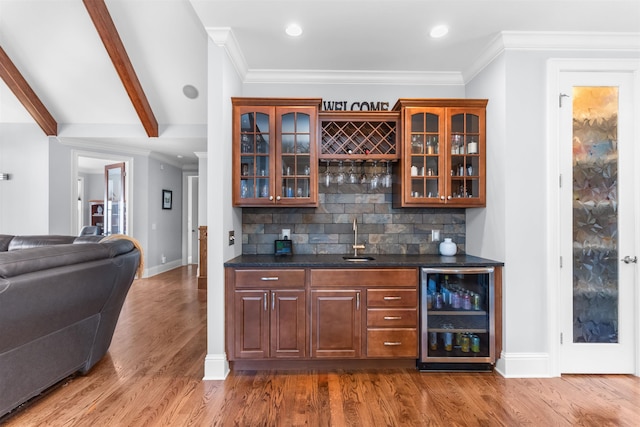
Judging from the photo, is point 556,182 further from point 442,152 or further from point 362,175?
point 362,175

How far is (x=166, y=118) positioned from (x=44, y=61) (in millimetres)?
1582

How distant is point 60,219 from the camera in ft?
17.4

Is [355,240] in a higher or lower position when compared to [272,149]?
lower

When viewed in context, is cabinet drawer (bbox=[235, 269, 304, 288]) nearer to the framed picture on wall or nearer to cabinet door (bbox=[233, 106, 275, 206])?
cabinet door (bbox=[233, 106, 275, 206])

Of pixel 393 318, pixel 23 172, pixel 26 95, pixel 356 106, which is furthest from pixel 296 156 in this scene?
pixel 23 172

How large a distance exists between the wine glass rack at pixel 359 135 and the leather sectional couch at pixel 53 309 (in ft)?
6.38

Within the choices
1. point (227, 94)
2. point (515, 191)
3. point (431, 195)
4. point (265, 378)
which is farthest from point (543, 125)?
point (265, 378)

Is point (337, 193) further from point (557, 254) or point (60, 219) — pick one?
point (60, 219)

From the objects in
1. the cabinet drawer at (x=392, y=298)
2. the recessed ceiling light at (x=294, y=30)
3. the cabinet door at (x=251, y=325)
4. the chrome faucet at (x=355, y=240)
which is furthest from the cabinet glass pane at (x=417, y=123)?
the cabinet door at (x=251, y=325)

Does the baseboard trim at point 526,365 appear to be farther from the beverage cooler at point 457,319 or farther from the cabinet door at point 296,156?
the cabinet door at point 296,156

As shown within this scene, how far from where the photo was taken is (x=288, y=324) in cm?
254

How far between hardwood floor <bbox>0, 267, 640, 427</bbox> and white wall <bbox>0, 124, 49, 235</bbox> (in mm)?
3911

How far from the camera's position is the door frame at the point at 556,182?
2518 millimetres

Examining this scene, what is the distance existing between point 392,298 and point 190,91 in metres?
4.05
